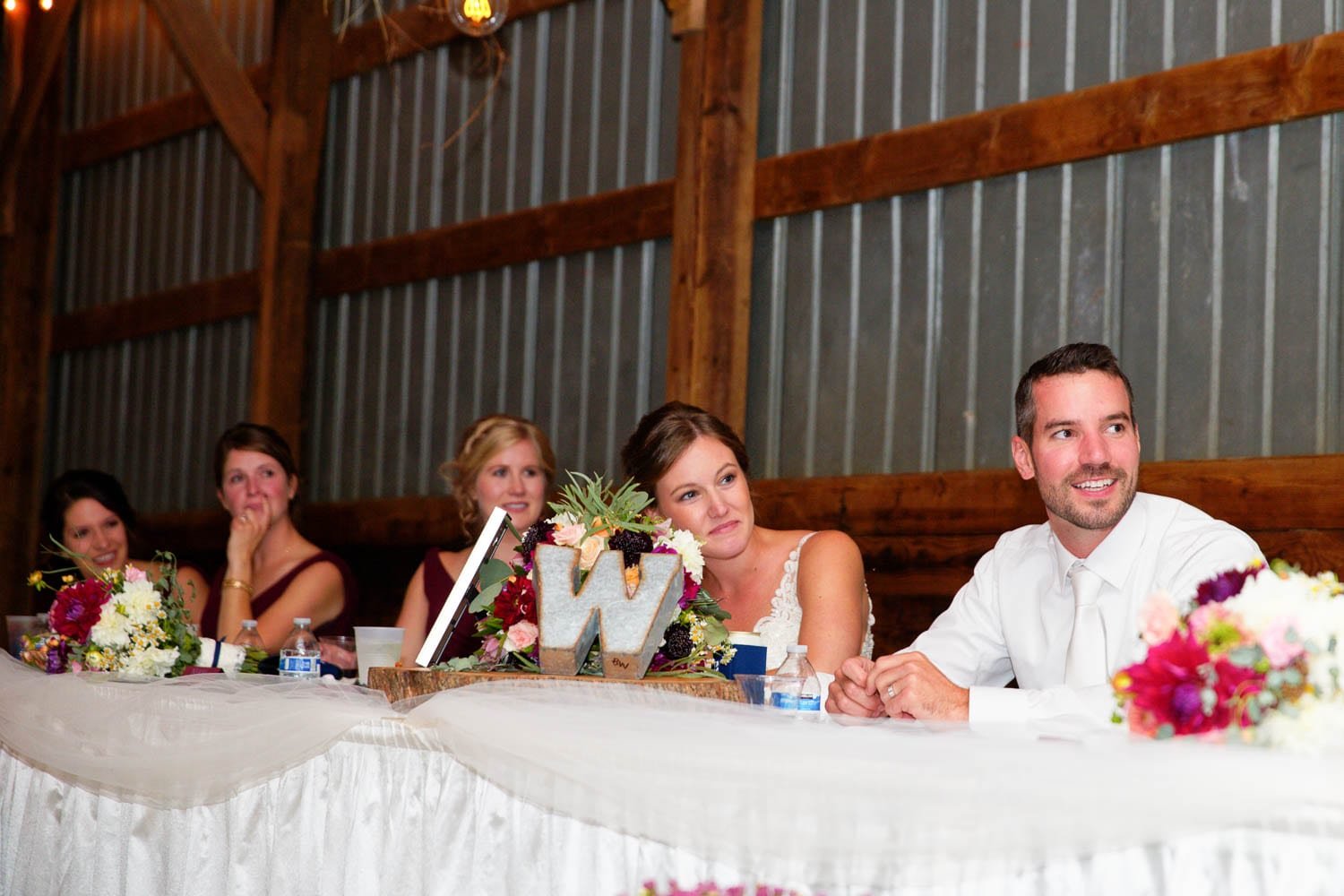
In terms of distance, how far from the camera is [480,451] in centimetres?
407

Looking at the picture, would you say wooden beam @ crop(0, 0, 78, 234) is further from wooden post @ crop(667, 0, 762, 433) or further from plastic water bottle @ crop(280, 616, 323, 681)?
plastic water bottle @ crop(280, 616, 323, 681)

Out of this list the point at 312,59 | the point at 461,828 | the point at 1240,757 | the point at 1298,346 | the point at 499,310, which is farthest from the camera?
the point at 312,59

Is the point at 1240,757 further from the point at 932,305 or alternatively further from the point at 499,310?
the point at 499,310

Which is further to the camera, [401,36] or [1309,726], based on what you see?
[401,36]

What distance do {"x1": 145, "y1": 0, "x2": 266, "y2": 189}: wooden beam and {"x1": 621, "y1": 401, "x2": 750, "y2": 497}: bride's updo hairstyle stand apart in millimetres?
4183

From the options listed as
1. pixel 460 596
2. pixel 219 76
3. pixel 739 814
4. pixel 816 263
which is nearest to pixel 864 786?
pixel 739 814

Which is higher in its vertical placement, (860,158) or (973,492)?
(860,158)

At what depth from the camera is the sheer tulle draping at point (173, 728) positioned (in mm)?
2207

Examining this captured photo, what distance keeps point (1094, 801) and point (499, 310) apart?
490cm

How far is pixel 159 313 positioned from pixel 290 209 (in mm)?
1315

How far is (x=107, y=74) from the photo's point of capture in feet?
26.9

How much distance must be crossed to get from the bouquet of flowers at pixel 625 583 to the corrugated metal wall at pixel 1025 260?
1991mm

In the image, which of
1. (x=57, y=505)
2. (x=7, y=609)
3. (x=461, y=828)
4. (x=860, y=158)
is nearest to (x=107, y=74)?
(x=7, y=609)

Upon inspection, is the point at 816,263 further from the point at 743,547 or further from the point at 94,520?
the point at 94,520
